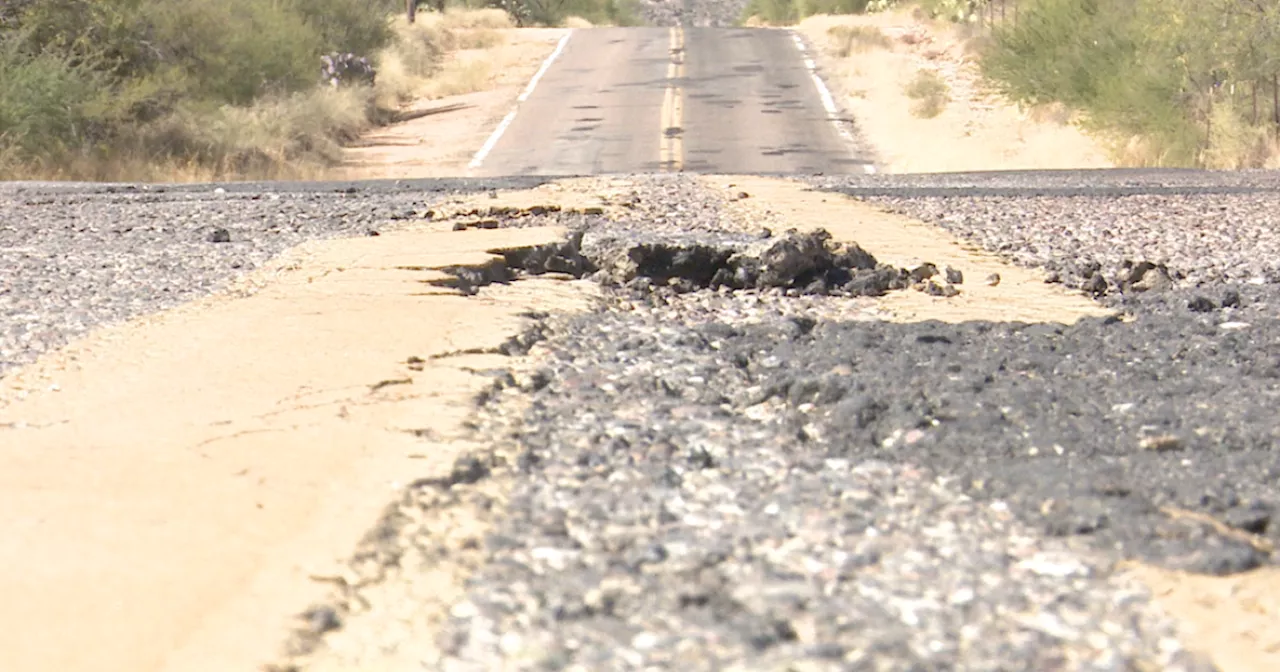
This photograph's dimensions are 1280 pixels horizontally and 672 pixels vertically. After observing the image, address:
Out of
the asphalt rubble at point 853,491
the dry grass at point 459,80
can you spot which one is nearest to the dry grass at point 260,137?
the dry grass at point 459,80

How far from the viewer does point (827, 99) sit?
33.7 metres

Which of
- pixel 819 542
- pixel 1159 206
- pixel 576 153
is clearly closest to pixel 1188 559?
pixel 819 542

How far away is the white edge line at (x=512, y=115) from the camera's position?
86.1 feet

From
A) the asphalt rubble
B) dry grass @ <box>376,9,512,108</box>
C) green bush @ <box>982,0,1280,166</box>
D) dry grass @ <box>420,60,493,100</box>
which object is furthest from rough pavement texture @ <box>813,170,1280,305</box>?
dry grass @ <box>376,9,512,108</box>

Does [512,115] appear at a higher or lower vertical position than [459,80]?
lower

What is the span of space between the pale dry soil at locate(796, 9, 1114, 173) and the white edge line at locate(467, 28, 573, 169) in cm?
655

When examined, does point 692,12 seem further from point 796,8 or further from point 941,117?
point 941,117

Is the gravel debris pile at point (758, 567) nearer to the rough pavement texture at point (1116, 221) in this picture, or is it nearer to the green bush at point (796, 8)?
the rough pavement texture at point (1116, 221)

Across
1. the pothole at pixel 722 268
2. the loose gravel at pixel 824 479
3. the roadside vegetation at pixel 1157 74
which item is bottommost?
the roadside vegetation at pixel 1157 74

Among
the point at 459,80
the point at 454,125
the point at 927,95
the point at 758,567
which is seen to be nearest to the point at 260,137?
the point at 454,125

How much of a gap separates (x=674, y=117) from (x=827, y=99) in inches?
175

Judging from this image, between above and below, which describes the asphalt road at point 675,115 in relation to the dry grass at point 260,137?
below

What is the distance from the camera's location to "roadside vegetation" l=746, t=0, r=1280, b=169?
21.7m

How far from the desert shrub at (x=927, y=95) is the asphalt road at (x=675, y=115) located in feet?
5.64
